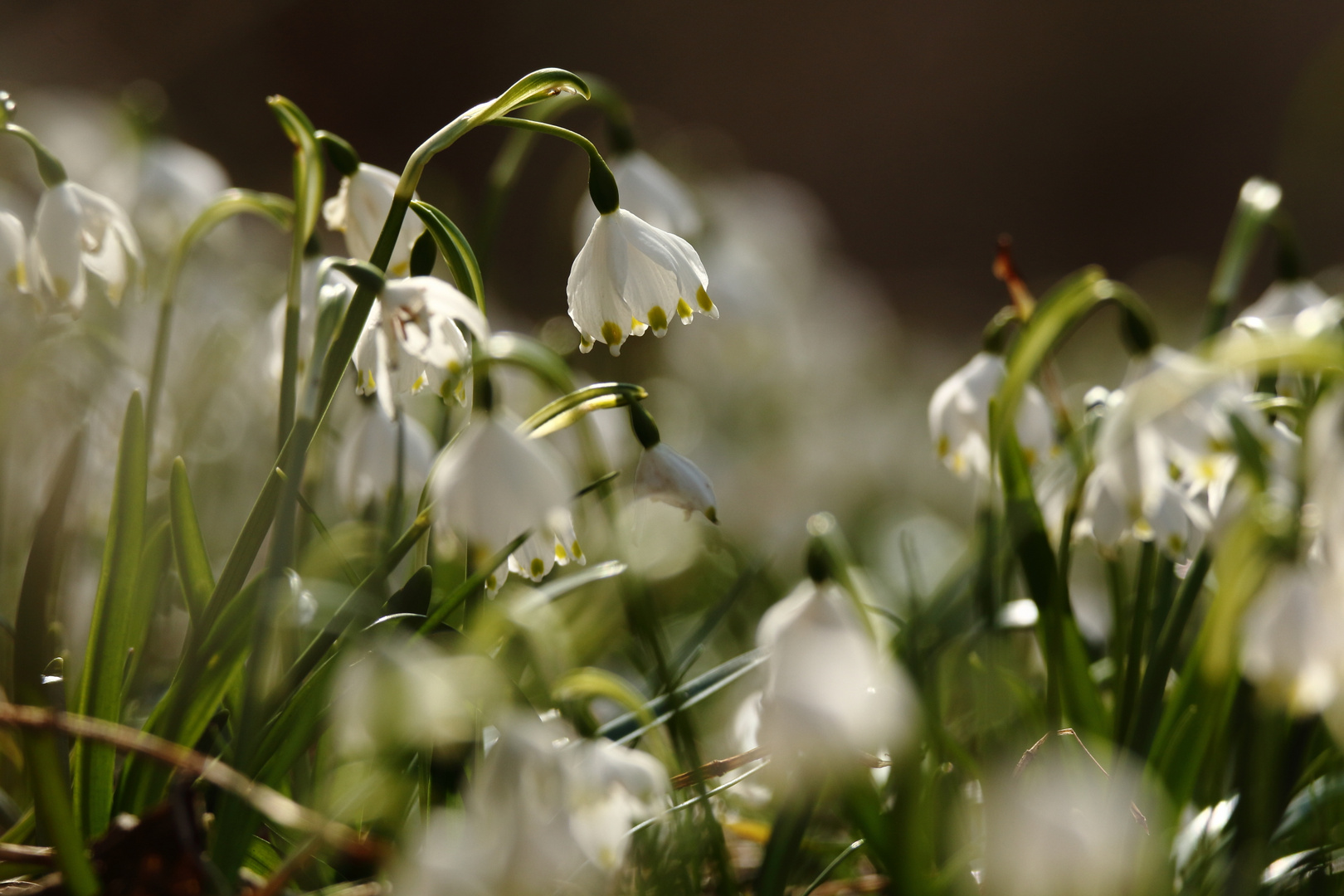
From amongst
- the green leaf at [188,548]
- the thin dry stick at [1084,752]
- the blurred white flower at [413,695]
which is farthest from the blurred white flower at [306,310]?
the thin dry stick at [1084,752]

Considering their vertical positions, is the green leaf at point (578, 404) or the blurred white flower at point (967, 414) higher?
the blurred white flower at point (967, 414)

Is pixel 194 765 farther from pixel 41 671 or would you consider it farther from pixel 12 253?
pixel 12 253


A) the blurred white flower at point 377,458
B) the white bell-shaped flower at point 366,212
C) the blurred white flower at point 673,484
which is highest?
the white bell-shaped flower at point 366,212

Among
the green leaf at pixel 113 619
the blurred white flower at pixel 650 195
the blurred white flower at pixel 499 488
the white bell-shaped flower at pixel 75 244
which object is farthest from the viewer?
the blurred white flower at pixel 650 195

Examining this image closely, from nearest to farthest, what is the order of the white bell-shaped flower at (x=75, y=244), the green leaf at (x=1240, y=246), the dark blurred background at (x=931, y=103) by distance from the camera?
the white bell-shaped flower at (x=75, y=244) < the green leaf at (x=1240, y=246) < the dark blurred background at (x=931, y=103)

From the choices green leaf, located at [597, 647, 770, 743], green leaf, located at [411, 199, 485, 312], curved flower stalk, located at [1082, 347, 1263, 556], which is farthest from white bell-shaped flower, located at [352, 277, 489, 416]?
curved flower stalk, located at [1082, 347, 1263, 556]

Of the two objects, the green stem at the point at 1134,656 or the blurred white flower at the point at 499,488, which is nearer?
the blurred white flower at the point at 499,488

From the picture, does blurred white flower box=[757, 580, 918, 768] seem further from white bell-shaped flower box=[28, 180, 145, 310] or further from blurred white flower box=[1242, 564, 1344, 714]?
white bell-shaped flower box=[28, 180, 145, 310]

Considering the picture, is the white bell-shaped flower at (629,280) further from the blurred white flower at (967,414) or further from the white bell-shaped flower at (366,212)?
the blurred white flower at (967,414)
